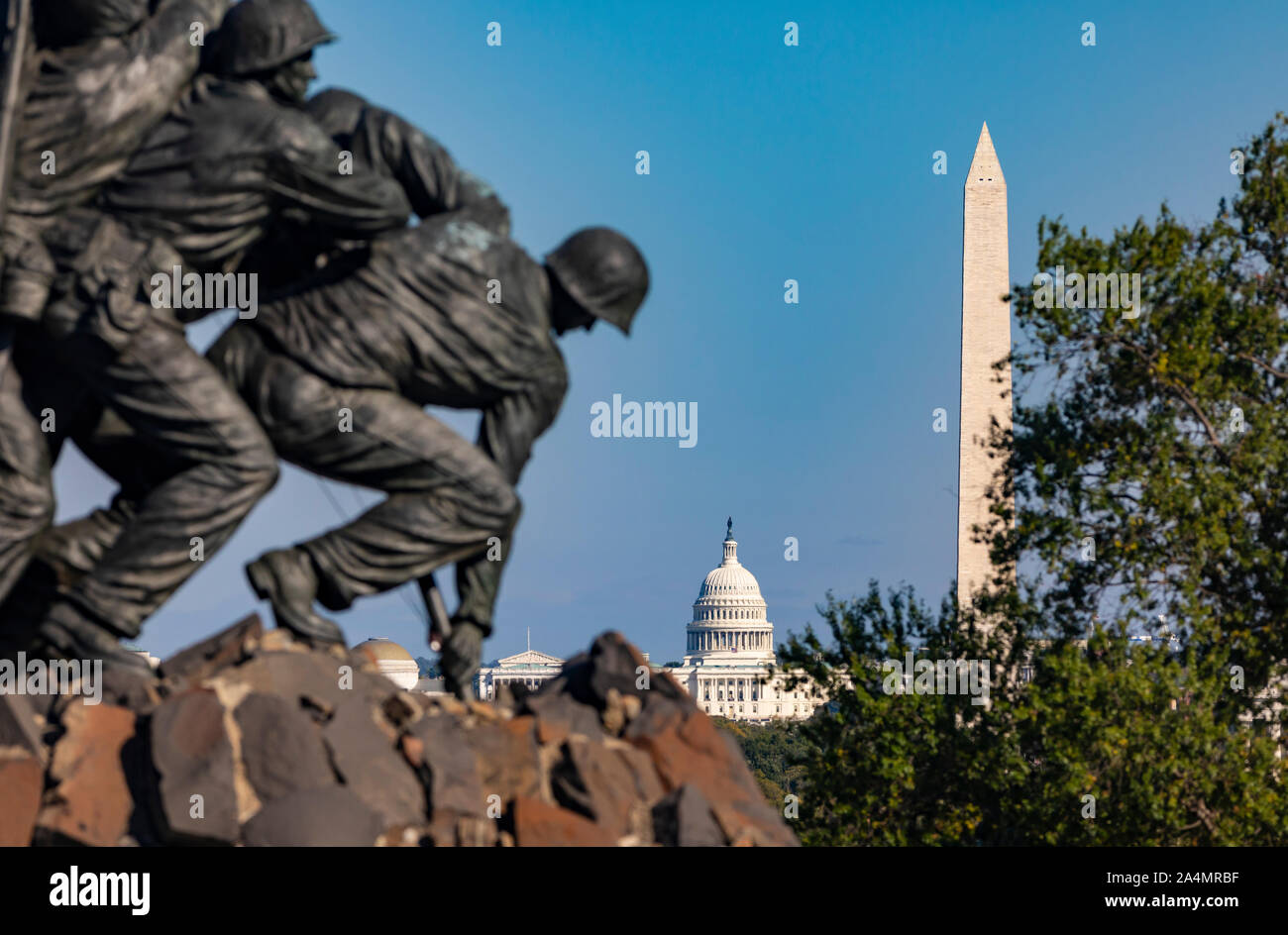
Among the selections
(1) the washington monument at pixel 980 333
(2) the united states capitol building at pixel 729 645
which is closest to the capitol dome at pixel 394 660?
(1) the washington monument at pixel 980 333

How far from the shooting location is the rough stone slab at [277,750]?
8.23 meters

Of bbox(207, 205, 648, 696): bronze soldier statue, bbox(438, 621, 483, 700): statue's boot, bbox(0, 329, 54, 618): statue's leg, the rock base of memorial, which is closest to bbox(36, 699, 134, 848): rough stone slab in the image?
the rock base of memorial

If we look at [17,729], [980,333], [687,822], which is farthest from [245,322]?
[980,333]

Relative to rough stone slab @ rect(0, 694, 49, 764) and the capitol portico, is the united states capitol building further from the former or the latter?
rough stone slab @ rect(0, 694, 49, 764)

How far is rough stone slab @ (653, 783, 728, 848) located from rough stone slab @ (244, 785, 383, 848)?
4.79 feet

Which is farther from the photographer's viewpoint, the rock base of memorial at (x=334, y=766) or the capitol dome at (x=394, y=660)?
the capitol dome at (x=394, y=660)

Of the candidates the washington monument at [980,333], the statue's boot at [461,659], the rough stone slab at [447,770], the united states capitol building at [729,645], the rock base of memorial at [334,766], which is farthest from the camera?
the united states capitol building at [729,645]

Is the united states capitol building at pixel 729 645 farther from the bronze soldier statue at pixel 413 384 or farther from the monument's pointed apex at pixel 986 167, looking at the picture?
the bronze soldier statue at pixel 413 384

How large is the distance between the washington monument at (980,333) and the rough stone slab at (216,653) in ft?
60.4

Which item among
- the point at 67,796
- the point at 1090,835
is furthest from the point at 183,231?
the point at 1090,835

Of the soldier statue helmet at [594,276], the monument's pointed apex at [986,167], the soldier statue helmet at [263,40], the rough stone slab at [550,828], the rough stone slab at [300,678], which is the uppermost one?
the monument's pointed apex at [986,167]

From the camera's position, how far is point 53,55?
32.3 ft
